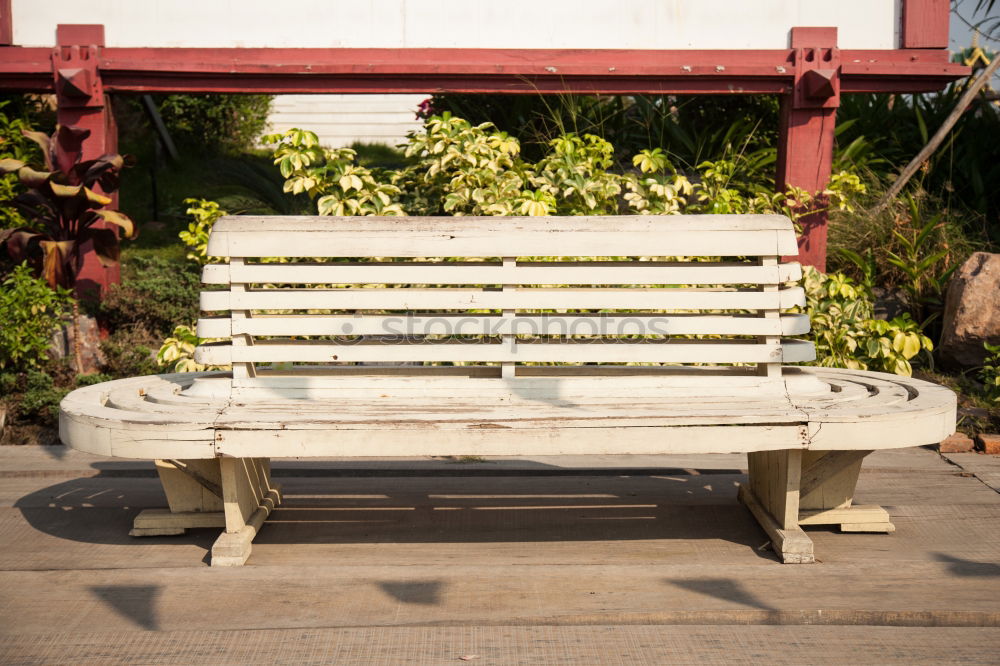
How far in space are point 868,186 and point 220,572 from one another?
600 centimetres

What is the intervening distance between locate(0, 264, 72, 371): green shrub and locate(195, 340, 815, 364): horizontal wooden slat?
2664mm

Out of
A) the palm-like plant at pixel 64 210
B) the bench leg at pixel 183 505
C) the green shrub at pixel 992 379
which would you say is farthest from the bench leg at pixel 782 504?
the palm-like plant at pixel 64 210

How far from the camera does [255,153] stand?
1048 centimetres

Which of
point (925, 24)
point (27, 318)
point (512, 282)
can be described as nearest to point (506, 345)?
point (512, 282)

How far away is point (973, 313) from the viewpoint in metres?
5.70

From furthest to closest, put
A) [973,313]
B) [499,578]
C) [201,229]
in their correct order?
[201,229] < [973,313] < [499,578]

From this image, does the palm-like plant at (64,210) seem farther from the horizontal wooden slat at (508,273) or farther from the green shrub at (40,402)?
the horizontal wooden slat at (508,273)

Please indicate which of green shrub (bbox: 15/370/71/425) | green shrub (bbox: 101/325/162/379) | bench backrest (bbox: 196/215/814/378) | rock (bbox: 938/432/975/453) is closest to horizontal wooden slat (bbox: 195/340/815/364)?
bench backrest (bbox: 196/215/814/378)

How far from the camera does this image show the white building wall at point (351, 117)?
37.4 ft

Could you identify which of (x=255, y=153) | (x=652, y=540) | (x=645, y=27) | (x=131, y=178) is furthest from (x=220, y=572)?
(x=255, y=153)

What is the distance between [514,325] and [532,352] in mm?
117

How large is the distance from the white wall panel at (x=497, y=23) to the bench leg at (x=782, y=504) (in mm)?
3850

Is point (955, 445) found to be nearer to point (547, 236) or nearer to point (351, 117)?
point (547, 236)

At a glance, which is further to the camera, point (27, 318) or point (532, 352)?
point (27, 318)
